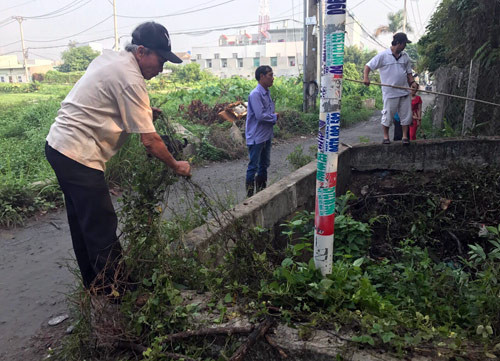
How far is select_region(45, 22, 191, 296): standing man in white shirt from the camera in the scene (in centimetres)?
275

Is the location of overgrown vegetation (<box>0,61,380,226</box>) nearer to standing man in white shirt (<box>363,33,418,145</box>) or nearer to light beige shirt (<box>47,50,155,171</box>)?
light beige shirt (<box>47,50,155,171</box>)

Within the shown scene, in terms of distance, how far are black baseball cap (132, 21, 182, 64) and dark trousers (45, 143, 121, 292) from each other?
94 centimetres

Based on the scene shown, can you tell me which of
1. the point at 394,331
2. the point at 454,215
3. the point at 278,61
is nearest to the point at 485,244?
the point at 454,215

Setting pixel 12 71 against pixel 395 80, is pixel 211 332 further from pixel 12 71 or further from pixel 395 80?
pixel 12 71

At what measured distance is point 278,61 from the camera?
2643 inches

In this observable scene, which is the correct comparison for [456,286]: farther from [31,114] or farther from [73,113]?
[31,114]

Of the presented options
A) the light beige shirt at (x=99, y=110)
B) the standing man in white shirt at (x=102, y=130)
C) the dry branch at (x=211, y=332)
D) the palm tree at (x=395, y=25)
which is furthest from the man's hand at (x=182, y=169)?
the palm tree at (x=395, y=25)

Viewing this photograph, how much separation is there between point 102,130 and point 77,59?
237 ft

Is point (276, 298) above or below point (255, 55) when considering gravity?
below

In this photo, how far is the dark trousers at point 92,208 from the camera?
278cm

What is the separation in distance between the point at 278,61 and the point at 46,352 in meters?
67.6

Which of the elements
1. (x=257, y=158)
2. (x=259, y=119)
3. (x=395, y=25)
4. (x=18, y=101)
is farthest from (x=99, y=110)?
(x=395, y=25)

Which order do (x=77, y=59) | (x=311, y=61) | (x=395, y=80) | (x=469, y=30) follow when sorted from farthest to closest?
(x=77, y=59), (x=311, y=61), (x=469, y=30), (x=395, y=80)

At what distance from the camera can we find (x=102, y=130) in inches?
111
